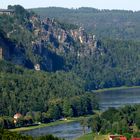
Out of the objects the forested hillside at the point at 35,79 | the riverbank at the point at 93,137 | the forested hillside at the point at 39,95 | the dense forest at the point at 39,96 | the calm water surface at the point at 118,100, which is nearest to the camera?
the riverbank at the point at 93,137

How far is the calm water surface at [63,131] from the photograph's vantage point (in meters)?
94.4

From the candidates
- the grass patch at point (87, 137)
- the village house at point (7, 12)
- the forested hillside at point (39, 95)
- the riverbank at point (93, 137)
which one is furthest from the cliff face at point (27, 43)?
the riverbank at point (93, 137)

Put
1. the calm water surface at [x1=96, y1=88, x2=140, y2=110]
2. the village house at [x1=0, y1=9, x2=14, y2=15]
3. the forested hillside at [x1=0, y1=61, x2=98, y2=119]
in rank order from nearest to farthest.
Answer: the forested hillside at [x1=0, y1=61, x2=98, y2=119], the calm water surface at [x1=96, y1=88, x2=140, y2=110], the village house at [x1=0, y1=9, x2=14, y2=15]

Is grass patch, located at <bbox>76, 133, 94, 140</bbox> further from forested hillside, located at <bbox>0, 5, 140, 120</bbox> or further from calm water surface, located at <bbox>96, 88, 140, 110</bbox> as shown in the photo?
calm water surface, located at <bbox>96, 88, 140, 110</bbox>

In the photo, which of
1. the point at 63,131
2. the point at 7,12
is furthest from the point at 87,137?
the point at 7,12

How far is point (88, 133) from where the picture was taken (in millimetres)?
96500

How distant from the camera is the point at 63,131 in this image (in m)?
99.3

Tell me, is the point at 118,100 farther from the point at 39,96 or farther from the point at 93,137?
the point at 93,137

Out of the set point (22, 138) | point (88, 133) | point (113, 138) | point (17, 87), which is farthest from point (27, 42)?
point (22, 138)

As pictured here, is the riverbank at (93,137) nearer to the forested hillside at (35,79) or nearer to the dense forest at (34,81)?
the dense forest at (34,81)

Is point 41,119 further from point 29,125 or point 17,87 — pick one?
point 17,87

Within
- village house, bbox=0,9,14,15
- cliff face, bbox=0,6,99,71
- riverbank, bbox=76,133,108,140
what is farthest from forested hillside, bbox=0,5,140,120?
riverbank, bbox=76,133,108,140

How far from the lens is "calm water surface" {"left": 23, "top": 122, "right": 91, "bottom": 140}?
94.4m

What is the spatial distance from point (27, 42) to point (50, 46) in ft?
62.6
